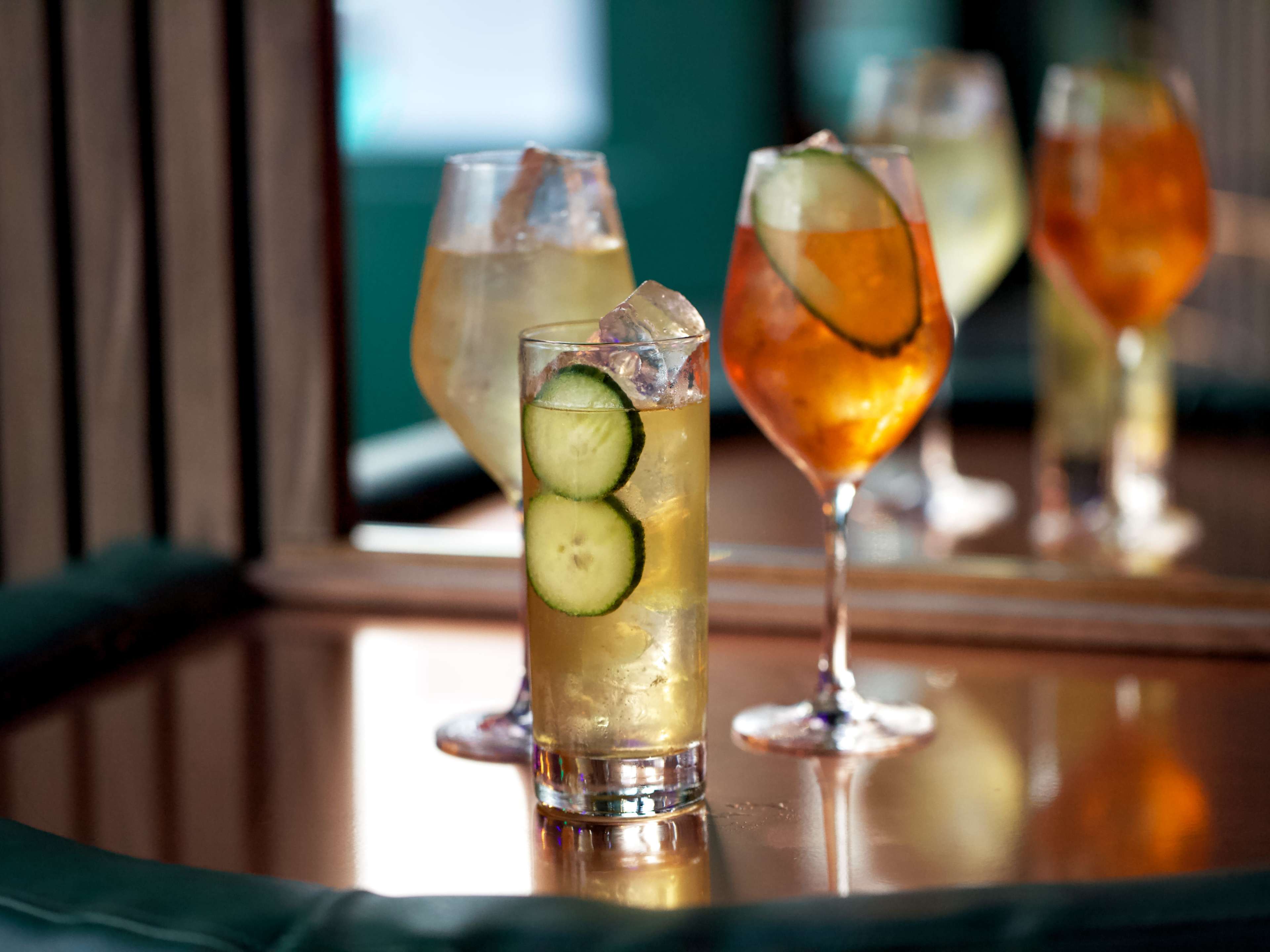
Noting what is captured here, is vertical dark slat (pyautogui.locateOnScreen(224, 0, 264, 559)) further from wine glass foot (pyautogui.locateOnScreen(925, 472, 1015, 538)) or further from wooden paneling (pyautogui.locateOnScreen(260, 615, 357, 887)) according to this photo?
wine glass foot (pyautogui.locateOnScreen(925, 472, 1015, 538))

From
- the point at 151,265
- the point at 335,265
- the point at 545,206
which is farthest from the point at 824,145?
the point at 151,265

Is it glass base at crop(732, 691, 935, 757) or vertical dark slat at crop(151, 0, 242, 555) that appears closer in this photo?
glass base at crop(732, 691, 935, 757)

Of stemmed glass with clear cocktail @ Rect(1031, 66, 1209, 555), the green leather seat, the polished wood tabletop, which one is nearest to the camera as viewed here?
the green leather seat

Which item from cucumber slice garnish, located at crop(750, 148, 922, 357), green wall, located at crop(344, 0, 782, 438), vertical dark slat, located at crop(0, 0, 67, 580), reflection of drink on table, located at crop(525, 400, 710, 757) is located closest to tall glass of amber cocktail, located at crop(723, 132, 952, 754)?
cucumber slice garnish, located at crop(750, 148, 922, 357)

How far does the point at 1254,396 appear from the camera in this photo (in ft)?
4.73

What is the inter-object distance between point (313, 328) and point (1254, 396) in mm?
870

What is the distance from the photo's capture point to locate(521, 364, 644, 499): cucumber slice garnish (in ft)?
2.13

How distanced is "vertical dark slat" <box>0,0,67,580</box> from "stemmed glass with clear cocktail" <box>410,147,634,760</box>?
1.47 feet

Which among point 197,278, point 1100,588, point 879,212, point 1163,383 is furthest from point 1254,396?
point 197,278

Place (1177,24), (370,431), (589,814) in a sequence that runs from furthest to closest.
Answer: (1177,24)
(370,431)
(589,814)

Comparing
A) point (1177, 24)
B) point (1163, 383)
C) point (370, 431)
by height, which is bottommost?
point (370, 431)

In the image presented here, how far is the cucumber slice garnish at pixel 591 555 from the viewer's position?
2.15ft

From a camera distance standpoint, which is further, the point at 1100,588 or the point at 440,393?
the point at 1100,588

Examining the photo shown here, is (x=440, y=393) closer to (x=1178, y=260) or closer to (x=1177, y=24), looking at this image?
(x=1178, y=260)
